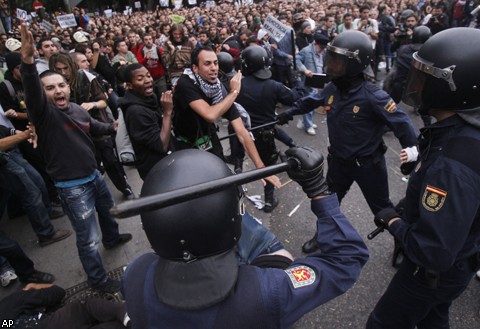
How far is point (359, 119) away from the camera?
9.27 ft

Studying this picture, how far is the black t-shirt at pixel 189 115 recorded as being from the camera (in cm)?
282

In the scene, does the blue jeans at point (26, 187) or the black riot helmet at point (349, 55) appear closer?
the black riot helmet at point (349, 55)

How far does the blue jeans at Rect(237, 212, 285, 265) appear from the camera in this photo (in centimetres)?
161

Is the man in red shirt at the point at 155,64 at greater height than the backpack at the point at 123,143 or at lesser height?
lesser

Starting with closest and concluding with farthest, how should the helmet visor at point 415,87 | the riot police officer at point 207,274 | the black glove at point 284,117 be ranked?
the riot police officer at point 207,274 → the helmet visor at point 415,87 → the black glove at point 284,117

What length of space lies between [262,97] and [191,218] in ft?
10.4

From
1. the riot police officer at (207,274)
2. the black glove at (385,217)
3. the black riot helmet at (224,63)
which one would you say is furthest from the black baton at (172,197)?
the black riot helmet at (224,63)

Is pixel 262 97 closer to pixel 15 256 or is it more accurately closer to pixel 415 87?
pixel 415 87

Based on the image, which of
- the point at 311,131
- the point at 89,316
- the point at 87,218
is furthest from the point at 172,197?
the point at 311,131

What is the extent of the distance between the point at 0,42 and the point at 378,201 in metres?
9.36

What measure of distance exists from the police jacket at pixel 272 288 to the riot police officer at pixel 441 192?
20.4 inches

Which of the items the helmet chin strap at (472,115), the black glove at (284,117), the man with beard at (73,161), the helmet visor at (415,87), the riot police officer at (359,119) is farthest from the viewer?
the black glove at (284,117)

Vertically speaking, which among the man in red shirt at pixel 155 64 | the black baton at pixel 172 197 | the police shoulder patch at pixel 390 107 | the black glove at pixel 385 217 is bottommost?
the man in red shirt at pixel 155 64

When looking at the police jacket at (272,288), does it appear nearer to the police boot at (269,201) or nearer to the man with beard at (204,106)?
the man with beard at (204,106)
